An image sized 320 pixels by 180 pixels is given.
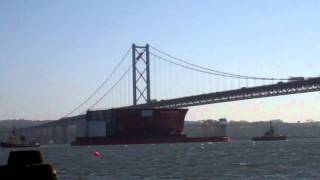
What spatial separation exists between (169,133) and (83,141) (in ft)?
48.2

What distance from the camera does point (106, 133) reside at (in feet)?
404

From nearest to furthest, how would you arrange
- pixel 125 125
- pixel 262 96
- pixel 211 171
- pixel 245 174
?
pixel 245 174, pixel 211 171, pixel 262 96, pixel 125 125

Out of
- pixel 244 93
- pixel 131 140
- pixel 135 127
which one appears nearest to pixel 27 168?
pixel 244 93

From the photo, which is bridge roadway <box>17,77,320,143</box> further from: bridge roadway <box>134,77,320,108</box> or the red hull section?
the red hull section

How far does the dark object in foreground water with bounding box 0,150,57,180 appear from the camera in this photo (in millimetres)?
12117

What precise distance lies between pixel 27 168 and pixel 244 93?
9105 centimetres

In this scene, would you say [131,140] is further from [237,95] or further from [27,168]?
[27,168]

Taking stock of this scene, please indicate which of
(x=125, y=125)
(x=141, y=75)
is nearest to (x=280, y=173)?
(x=125, y=125)

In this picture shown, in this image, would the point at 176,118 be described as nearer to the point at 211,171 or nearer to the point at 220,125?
the point at 220,125

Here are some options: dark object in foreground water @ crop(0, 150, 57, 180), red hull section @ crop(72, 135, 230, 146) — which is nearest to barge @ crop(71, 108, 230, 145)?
red hull section @ crop(72, 135, 230, 146)

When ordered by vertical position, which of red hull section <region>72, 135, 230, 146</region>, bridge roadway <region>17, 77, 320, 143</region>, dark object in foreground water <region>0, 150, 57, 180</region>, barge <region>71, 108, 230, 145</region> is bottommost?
dark object in foreground water <region>0, 150, 57, 180</region>

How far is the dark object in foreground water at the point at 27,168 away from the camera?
12.1m

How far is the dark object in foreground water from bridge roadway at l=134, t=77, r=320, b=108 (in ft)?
258

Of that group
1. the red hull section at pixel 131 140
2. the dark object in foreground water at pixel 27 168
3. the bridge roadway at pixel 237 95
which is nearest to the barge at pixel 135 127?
the red hull section at pixel 131 140
